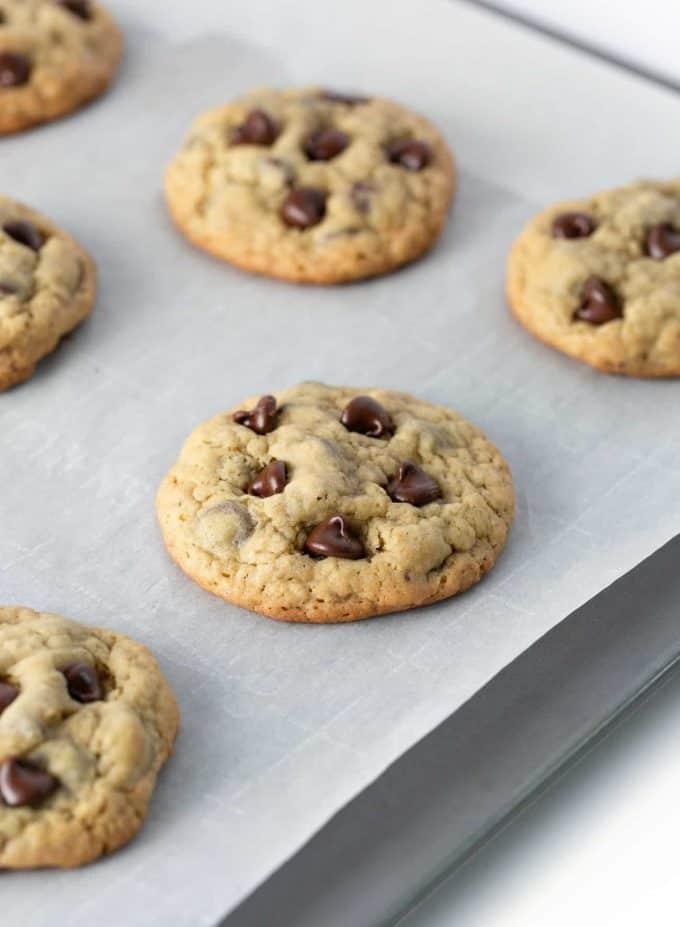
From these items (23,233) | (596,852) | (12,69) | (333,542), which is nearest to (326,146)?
(23,233)

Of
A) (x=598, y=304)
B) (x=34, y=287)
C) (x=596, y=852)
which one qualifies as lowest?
(x=34, y=287)

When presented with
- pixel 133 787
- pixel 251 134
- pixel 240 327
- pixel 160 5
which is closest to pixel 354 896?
pixel 133 787

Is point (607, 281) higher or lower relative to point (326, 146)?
higher

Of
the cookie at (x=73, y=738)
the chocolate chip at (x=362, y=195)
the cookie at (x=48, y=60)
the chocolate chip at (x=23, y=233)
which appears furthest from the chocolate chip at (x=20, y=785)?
the cookie at (x=48, y=60)

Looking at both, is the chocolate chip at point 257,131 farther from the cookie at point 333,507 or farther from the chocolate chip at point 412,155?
the cookie at point 333,507

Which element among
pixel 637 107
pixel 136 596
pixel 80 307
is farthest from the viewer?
pixel 637 107

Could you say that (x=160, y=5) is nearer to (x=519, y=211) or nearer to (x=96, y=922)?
(x=519, y=211)

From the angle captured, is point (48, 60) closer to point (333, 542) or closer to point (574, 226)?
point (574, 226)

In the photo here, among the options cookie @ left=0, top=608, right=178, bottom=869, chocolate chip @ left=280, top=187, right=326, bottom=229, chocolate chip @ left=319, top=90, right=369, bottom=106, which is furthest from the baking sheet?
chocolate chip @ left=319, top=90, right=369, bottom=106
